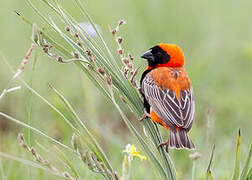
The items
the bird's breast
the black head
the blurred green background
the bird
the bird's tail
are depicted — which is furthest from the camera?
the blurred green background

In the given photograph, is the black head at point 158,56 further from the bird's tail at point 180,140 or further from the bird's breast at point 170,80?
the bird's tail at point 180,140

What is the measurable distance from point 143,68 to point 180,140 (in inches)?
95.9

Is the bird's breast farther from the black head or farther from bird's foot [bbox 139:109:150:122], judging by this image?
bird's foot [bbox 139:109:150:122]

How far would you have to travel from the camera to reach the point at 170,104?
309 cm

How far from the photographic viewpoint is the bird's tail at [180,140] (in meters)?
2.74

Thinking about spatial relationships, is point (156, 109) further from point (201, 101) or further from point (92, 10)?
point (92, 10)

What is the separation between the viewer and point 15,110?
201 inches

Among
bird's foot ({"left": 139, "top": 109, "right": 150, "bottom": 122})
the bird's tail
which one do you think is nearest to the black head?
the bird's tail

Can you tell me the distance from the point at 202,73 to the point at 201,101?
39cm

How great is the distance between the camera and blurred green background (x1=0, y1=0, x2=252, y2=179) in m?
4.39

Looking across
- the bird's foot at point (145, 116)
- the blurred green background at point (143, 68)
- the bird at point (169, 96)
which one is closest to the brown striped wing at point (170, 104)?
the bird at point (169, 96)

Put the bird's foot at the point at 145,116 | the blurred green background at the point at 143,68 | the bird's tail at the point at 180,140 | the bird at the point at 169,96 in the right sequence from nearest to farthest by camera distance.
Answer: the bird's foot at the point at 145,116 → the bird's tail at the point at 180,140 → the bird at the point at 169,96 → the blurred green background at the point at 143,68

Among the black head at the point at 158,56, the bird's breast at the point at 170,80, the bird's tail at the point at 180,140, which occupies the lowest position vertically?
the bird's tail at the point at 180,140

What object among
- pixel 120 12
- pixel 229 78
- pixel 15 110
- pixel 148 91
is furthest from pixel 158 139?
pixel 120 12
